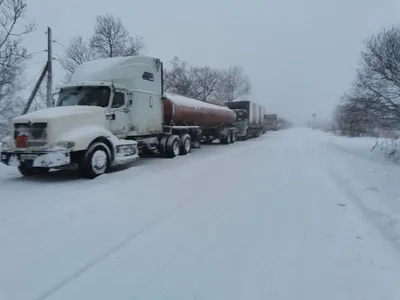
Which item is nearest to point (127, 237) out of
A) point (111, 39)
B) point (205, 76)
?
point (111, 39)

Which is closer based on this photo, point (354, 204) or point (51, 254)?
point (51, 254)

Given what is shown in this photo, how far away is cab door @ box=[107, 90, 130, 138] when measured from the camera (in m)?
9.20

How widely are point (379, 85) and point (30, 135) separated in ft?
57.4

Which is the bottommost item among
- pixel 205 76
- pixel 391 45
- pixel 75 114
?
pixel 75 114

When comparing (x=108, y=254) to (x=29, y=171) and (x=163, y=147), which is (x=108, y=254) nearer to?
(x=29, y=171)

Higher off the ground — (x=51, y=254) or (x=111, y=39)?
(x=111, y=39)

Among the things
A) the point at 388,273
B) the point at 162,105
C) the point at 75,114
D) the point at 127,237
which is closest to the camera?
the point at 388,273

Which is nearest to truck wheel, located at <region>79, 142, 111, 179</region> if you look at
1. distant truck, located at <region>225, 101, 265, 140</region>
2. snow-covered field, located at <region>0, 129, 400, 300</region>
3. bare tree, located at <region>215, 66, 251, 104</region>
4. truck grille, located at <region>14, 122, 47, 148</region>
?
snow-covered field, located at <region>0, 129, 400, 300</region>

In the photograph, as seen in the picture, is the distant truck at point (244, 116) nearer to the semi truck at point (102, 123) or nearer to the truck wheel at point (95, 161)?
the semi truck at point (102, 123)

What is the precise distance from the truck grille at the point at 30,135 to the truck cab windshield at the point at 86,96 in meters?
1.82

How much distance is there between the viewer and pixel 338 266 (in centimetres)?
308

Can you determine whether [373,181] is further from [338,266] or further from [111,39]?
[111,39]

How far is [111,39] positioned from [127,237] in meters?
30.5

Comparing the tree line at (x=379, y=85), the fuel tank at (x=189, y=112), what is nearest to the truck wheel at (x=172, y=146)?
the fuel tank at (x=189, y=112)
